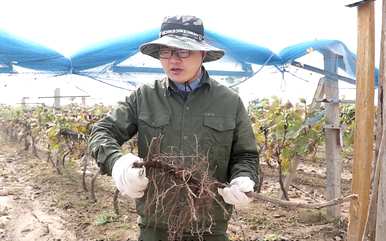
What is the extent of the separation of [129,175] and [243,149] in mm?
547

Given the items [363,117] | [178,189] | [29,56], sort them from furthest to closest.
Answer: [29,56] < [363,117] < [178,189]

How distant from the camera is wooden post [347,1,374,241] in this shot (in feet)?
6.73

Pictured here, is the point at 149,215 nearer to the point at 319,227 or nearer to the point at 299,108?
the point at 319,227

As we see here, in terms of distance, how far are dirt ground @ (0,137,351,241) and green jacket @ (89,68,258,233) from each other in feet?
4.60

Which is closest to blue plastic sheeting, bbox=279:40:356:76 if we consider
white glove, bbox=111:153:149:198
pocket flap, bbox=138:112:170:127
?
pocket flap, bbox=138:112:170:127

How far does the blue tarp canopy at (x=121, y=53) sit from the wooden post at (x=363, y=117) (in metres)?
1.71

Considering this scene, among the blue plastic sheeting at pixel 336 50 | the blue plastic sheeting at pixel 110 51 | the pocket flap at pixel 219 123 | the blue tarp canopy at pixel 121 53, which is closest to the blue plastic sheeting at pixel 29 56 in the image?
the blue tarp canopy at pixel 121 53

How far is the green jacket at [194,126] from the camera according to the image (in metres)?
1.82

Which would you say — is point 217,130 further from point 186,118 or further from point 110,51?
point 110,51

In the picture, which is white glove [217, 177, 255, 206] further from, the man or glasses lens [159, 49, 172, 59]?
glasses lens [159, 49, 172, 59]

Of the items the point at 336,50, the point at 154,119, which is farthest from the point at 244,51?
the point at 154,119

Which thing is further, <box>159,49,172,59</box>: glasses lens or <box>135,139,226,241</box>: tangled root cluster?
<box>159,49,172,59</box>: glasses lens

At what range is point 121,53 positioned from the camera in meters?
4.08

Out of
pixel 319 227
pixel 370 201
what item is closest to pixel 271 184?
pixel 319 227
